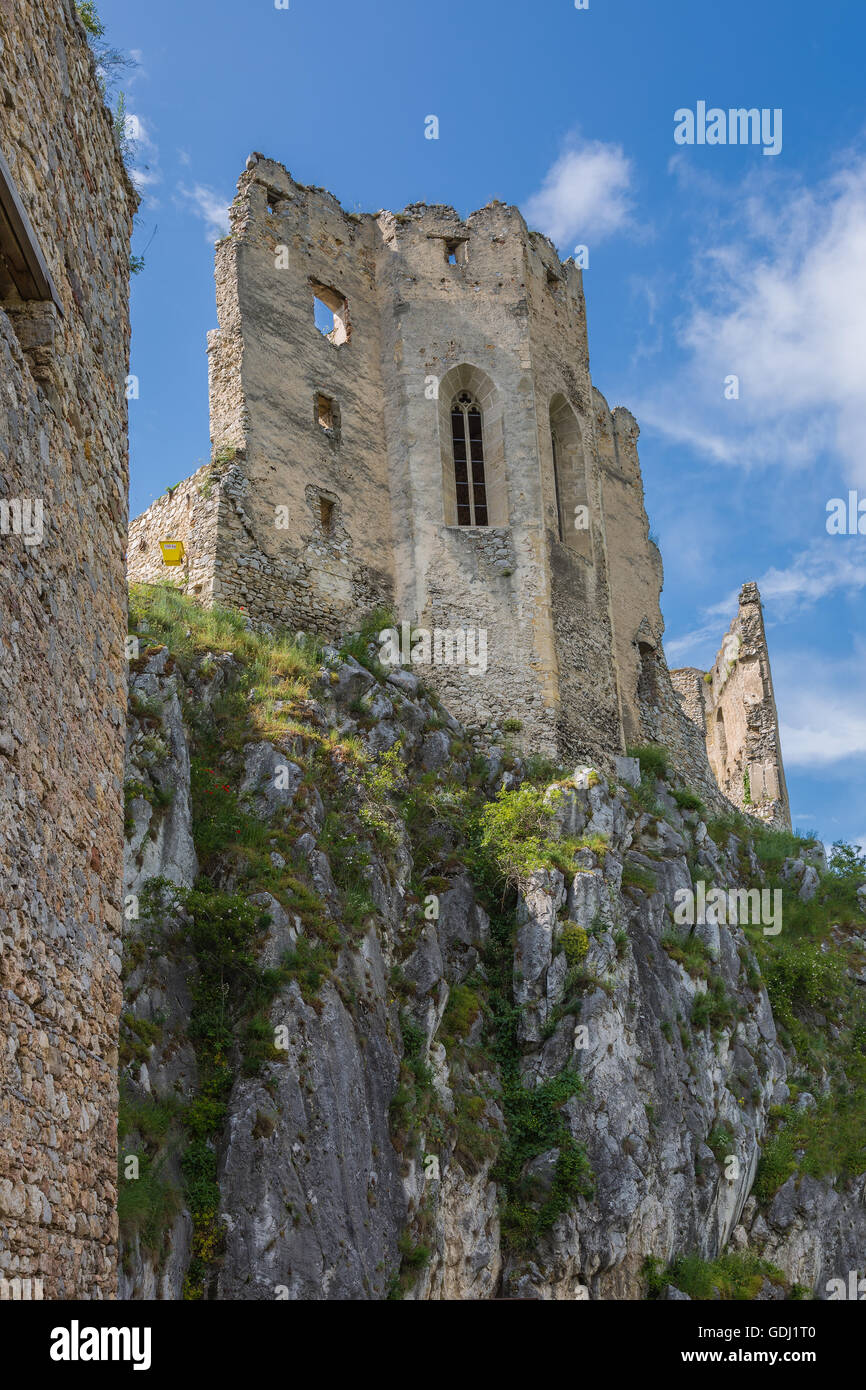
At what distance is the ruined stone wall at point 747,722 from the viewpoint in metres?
33.2

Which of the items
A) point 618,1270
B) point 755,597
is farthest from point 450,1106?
point 755,597

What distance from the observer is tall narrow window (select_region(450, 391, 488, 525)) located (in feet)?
80.7

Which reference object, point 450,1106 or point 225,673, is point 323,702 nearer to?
point 225,673

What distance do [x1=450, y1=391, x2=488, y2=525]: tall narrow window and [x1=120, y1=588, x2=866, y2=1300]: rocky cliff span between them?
377cm

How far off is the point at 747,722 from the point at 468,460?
12312 mm

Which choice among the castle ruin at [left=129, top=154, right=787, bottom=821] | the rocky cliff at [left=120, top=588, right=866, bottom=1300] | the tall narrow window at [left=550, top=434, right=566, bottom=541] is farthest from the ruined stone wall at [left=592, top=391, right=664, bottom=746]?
the rocky cliff at [left=120, top=588, right=866, bottom=1300]

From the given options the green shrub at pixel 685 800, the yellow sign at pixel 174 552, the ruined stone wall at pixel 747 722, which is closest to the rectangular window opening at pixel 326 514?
the yellow sign at pixel 174 552

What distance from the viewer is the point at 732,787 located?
34.0 meters

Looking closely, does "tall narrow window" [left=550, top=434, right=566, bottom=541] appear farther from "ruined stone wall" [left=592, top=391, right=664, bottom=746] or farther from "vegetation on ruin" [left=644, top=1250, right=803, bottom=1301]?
"vegetation on ruin" [left=644, top=1250, right=803, bottom=1301]

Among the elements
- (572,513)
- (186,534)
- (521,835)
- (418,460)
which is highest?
(418,460)

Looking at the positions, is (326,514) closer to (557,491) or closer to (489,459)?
(489,459)


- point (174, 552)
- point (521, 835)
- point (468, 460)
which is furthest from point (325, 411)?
point (521, 835)

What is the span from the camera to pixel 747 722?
33.9 metres

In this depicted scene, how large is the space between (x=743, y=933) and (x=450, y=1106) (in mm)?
8433
